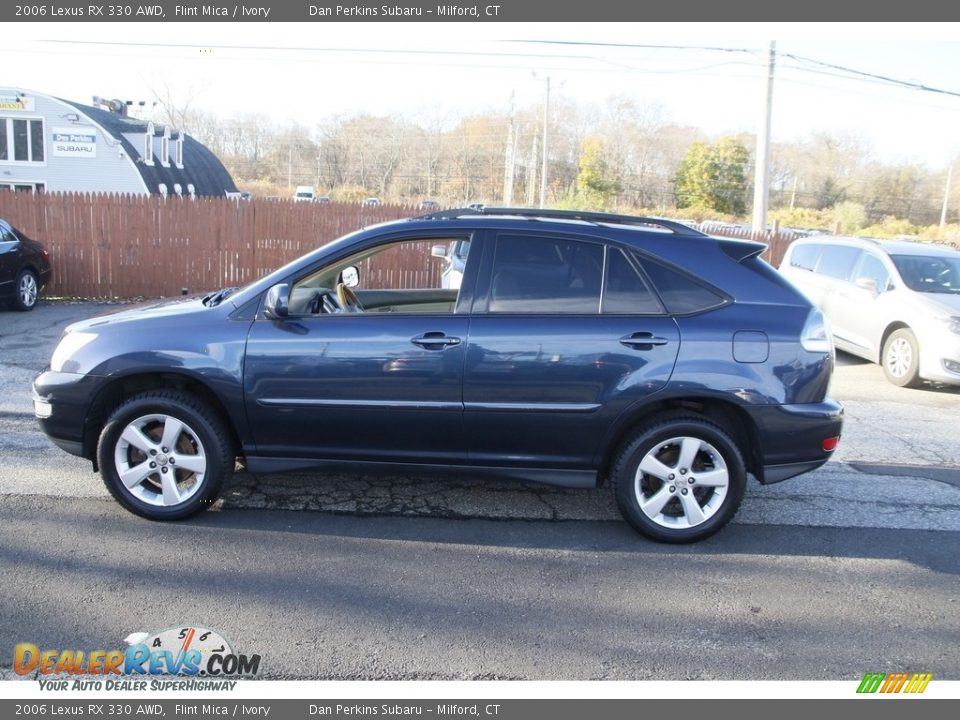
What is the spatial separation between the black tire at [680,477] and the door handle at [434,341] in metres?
1.16

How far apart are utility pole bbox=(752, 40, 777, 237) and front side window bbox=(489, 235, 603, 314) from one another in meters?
12.7

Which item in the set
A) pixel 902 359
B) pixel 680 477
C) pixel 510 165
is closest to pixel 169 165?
pixel 510 165

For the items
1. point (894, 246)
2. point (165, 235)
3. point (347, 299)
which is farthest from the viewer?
point (165, 235)

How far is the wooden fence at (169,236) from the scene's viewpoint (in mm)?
13406

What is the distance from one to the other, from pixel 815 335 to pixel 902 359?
5598 mm

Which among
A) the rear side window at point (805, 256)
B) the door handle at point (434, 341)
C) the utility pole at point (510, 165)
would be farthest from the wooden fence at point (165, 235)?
the utility pole at point (510, 165)

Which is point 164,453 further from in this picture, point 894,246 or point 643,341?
point 894,246

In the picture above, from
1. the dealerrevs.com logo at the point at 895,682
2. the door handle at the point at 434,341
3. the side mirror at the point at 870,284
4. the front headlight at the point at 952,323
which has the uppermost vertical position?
the side mirror at the point at 870,284

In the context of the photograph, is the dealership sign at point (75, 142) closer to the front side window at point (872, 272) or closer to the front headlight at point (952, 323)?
the front side window at point (872, 272)

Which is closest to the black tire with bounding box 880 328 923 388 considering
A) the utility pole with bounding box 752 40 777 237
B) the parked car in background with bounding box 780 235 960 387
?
the parked car in background with bounding box 780 235 960 387

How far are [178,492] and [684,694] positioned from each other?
2942 mm

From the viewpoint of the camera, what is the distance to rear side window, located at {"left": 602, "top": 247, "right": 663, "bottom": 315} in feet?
13.4

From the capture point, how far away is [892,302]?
8.85 meters

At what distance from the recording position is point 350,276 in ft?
16.2
